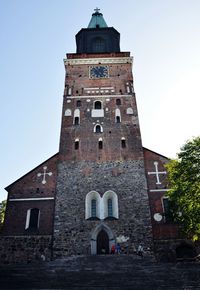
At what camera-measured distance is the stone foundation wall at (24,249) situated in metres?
18.0

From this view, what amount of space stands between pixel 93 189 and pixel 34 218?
4414 millimetres


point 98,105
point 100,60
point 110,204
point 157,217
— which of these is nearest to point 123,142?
point 98,105

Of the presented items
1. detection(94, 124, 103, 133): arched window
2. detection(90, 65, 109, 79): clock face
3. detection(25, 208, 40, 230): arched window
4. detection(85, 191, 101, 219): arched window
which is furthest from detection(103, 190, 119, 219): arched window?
detection(90, 65, 109, 79): clock face

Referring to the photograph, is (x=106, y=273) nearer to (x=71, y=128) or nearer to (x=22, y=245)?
(x=22, y=245)

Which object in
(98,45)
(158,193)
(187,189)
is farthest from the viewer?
(98,45)

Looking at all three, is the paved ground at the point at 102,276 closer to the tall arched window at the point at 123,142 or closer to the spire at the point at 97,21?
the tall arched window at the point at 123,142

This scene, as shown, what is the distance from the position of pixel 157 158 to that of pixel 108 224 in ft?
21.2

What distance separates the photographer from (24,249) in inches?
719

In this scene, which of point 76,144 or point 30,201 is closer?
point 30,201

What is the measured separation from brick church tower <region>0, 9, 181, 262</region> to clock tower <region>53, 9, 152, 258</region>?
0.06 meters

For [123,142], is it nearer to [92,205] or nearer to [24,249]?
[92,205]

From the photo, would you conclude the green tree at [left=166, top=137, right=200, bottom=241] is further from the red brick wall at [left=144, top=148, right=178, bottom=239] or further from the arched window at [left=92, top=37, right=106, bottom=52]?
the arched window at [left=92, top=37, right=106, bottom=52]

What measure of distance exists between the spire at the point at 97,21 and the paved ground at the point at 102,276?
25.9 metres

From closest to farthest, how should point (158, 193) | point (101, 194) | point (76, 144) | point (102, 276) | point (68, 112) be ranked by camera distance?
point (102, 276) → point (101, 194) → point (158, 193) → point (76, 144) → point (68, 112)
